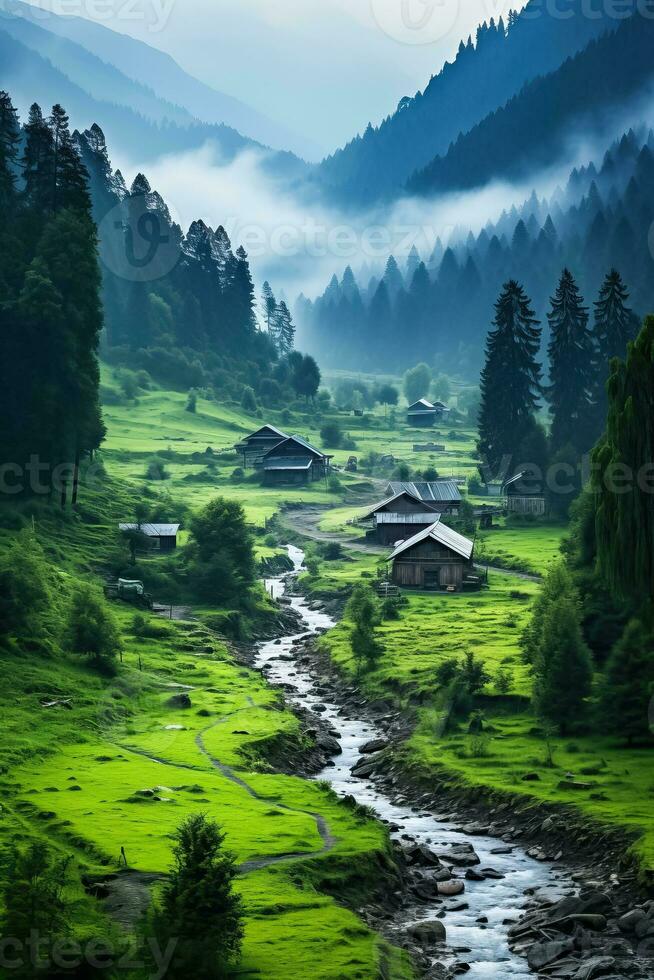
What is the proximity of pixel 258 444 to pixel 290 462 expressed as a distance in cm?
751

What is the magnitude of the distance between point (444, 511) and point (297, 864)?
272 feet

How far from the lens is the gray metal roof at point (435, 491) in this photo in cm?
12206

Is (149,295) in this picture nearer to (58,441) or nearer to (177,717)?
(58,441)

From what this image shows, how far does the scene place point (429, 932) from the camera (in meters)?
37.0

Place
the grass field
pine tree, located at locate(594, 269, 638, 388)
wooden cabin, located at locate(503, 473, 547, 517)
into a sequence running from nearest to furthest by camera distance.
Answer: the grass field
wooden cabin, located at locate(503, 473, 547, 517)
pine tree, located at locate(594, 269, 638, 388)

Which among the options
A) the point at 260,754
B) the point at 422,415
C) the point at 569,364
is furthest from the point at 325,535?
the point at 422,415

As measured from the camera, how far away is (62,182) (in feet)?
325

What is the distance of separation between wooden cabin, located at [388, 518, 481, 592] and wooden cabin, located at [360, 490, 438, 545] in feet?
59.0

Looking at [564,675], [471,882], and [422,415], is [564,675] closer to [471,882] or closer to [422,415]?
[471,882]

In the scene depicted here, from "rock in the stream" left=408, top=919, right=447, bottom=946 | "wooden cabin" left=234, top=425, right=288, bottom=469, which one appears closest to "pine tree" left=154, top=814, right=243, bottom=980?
"rock in the stream" left=408, top=919, right=447, bottom=946

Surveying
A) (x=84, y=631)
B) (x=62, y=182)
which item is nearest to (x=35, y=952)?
(x=84, y=631)

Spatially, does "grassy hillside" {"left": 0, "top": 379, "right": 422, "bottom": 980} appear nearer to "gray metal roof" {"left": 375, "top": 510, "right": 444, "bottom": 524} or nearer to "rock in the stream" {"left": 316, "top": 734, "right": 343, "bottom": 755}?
"rock in the stream" {"left": 316, "top": 734, "right": 343, "bottom": 755}

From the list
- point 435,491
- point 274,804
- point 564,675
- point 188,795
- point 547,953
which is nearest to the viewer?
point 547,953

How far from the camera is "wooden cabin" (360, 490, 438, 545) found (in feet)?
370
